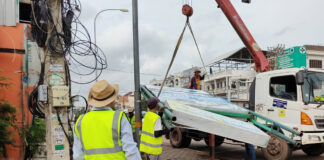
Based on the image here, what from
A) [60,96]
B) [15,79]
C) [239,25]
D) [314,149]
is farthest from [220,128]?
[239,25]

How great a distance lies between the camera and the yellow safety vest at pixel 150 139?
186 inches

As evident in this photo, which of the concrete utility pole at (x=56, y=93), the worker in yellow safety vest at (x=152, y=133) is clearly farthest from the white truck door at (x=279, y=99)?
the concrete utility pole at (x=56, y=93)

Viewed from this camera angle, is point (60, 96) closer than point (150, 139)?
Yes

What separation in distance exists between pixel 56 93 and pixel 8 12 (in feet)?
9.03

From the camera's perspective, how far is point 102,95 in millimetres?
2545

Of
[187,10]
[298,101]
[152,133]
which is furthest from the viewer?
[187,10]

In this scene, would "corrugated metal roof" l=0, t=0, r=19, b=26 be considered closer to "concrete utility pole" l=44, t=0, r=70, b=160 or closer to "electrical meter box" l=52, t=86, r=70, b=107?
"concrete utility pole" l=44, t=0, r=70, b=160

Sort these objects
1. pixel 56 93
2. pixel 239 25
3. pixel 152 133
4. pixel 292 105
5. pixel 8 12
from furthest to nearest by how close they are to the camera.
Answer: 1. pixel 239 25
2. pixel 292 105
3. pixel 8 12
4. pixel 152 133
5. pixel 56 93

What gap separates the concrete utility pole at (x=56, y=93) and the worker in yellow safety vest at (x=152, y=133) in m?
1.31

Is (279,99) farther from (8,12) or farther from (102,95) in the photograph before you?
(8,12)

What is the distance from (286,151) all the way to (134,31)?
14.4 ft

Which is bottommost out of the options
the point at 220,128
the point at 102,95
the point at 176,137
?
the point at 176,137

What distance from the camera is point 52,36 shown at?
13.8ft

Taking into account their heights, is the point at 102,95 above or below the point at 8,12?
below
